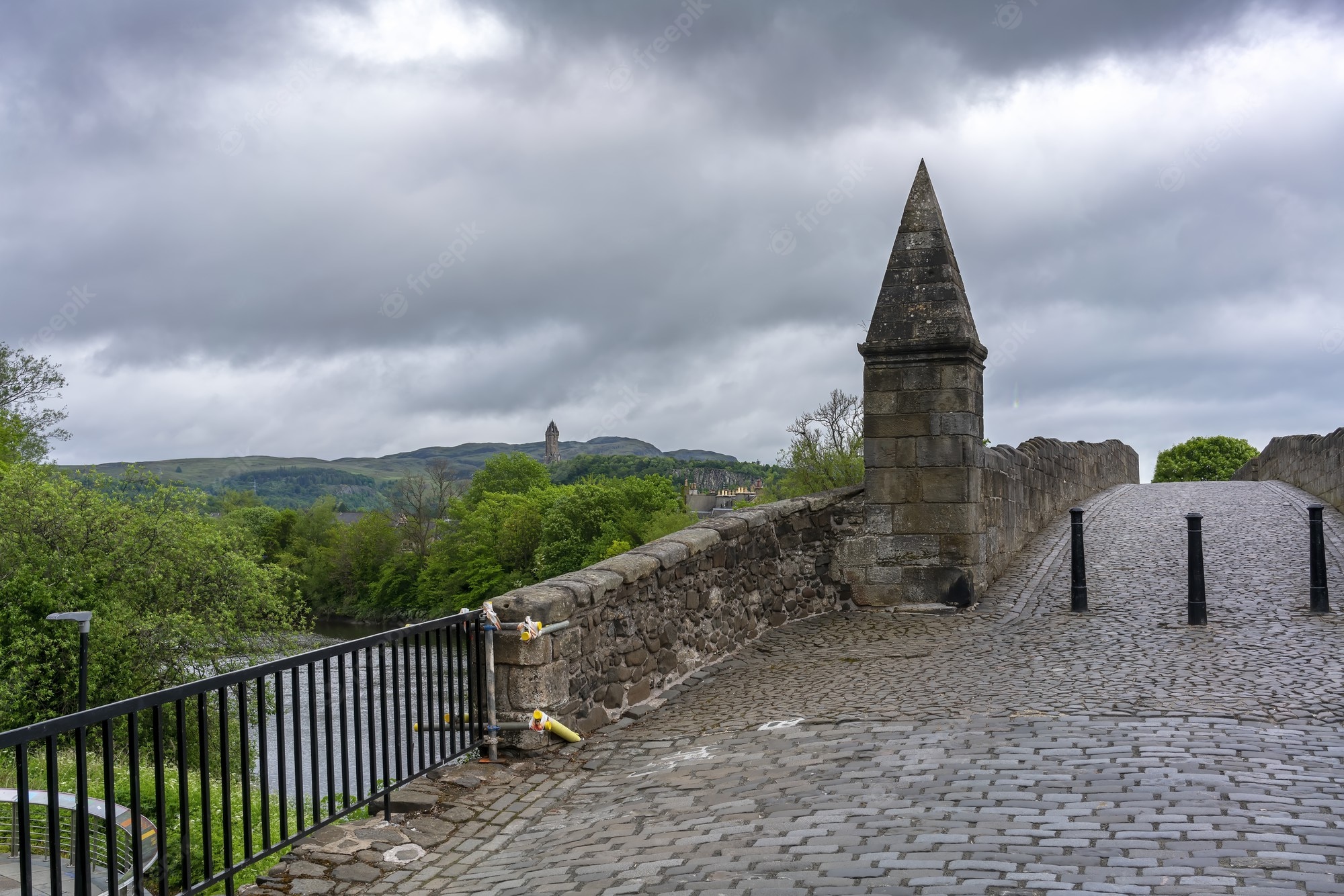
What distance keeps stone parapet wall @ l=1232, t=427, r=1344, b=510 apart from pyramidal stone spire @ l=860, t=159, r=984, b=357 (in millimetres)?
9045

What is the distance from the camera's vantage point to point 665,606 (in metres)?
7.82

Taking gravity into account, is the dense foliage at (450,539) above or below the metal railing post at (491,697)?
below

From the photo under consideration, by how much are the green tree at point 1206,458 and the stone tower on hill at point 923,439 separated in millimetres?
44456

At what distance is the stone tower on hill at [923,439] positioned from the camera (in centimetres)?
1002

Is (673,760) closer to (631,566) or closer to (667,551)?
(631,566)

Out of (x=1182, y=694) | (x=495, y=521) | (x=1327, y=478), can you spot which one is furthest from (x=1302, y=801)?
(x=495, y=521)

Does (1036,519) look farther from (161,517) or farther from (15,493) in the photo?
(15,493)

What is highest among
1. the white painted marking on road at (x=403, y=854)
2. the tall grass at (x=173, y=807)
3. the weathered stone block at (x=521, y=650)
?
the weathered stone block at (x=521, y=650)

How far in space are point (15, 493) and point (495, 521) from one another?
45292 millimetres

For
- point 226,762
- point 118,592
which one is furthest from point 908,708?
point 118,592

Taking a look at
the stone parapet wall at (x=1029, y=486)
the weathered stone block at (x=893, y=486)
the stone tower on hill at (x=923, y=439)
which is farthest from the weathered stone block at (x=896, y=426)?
the stone parapet wall at (x=1029, y=486)

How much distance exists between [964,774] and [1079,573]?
215 inches

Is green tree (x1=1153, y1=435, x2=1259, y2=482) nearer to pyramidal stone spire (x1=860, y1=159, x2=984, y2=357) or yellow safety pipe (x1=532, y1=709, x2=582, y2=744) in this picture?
pyramidal stone spire (x1=860, y1=159, x2=984, y2=357)

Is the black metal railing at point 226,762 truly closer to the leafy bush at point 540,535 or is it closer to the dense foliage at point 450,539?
the dense foliage at point 450,539
